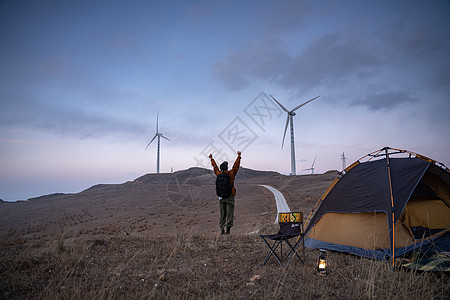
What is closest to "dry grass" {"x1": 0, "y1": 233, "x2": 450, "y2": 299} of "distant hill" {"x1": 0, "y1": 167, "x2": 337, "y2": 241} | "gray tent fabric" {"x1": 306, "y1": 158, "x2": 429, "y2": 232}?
"gray tent fabric" {"x1": 306, "y1": 158, "x2": 429, "y2": 232}

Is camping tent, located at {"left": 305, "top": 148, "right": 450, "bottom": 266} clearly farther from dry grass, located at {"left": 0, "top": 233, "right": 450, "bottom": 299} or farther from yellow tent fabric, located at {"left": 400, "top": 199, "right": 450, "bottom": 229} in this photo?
dry grass, located at {"left": 0, "top": 233, "right": 450, "bottom": 299}

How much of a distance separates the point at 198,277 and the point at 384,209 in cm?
427

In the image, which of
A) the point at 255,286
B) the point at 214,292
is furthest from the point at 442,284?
the point at 214,292

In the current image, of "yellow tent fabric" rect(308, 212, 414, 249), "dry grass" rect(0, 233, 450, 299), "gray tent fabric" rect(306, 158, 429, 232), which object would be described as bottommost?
"dry grass" rect(0, 233, 450, 299)

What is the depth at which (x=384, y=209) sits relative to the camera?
19.0 ft

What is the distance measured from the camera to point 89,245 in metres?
6.76

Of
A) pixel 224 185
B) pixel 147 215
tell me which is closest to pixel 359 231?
pixel 224 185

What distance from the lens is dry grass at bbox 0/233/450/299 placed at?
150 inches

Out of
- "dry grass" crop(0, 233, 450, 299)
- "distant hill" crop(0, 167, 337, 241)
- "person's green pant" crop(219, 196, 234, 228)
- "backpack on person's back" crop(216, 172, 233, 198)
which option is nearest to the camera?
"dry grass" crop(0, 233, 450, 299)

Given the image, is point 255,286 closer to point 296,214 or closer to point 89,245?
point 296,214

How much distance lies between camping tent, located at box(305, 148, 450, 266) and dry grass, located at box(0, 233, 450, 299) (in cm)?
57

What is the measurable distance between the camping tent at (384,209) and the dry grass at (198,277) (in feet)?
1.86

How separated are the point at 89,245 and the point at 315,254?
222 inches

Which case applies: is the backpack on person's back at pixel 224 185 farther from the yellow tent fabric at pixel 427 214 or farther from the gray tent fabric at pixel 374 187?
the yellow tent fabric at pixel 427 214
